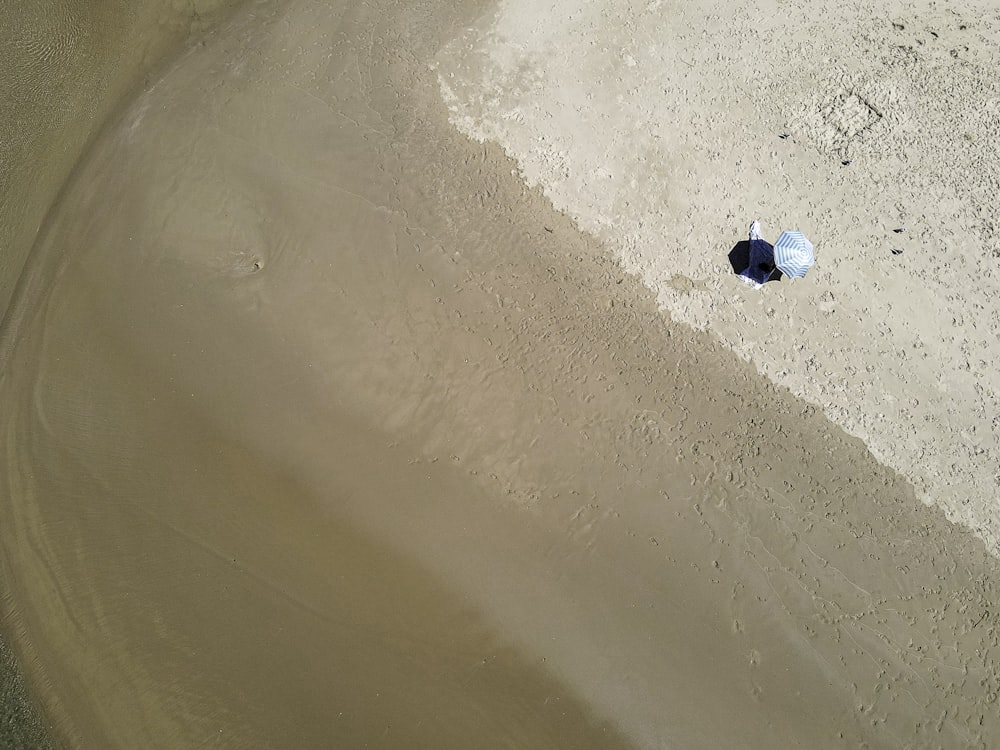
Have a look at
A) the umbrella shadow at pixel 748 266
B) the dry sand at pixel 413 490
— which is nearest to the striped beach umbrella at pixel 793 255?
the umbrella shadow at pixel 748 266

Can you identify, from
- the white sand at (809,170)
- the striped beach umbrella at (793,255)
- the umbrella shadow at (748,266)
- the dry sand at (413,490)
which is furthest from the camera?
the umbrella shadow at (748,266)

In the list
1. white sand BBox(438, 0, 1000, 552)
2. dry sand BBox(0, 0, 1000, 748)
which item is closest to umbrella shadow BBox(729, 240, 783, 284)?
white sand BBox(438, 0, 1000, 552)

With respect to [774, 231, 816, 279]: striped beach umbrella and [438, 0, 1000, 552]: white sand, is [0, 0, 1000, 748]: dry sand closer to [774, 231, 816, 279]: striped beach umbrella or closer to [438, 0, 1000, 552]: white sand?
[438, 0, 1000, 552]: white sand

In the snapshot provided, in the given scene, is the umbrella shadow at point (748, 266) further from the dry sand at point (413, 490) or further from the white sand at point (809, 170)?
the dry sand at point (413, 490)

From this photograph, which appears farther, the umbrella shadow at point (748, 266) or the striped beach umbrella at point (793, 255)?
the umbrella shadow at point (748, 266)

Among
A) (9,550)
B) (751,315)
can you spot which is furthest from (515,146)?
(9,550)

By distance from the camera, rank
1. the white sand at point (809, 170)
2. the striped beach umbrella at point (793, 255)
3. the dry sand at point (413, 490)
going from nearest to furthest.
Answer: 1. the dry sand at point (413, 490)
2. the striped beach umbrella at point (793, 255)
3. the white sand at point (809, 170)

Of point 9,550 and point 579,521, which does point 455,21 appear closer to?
point 579,521
